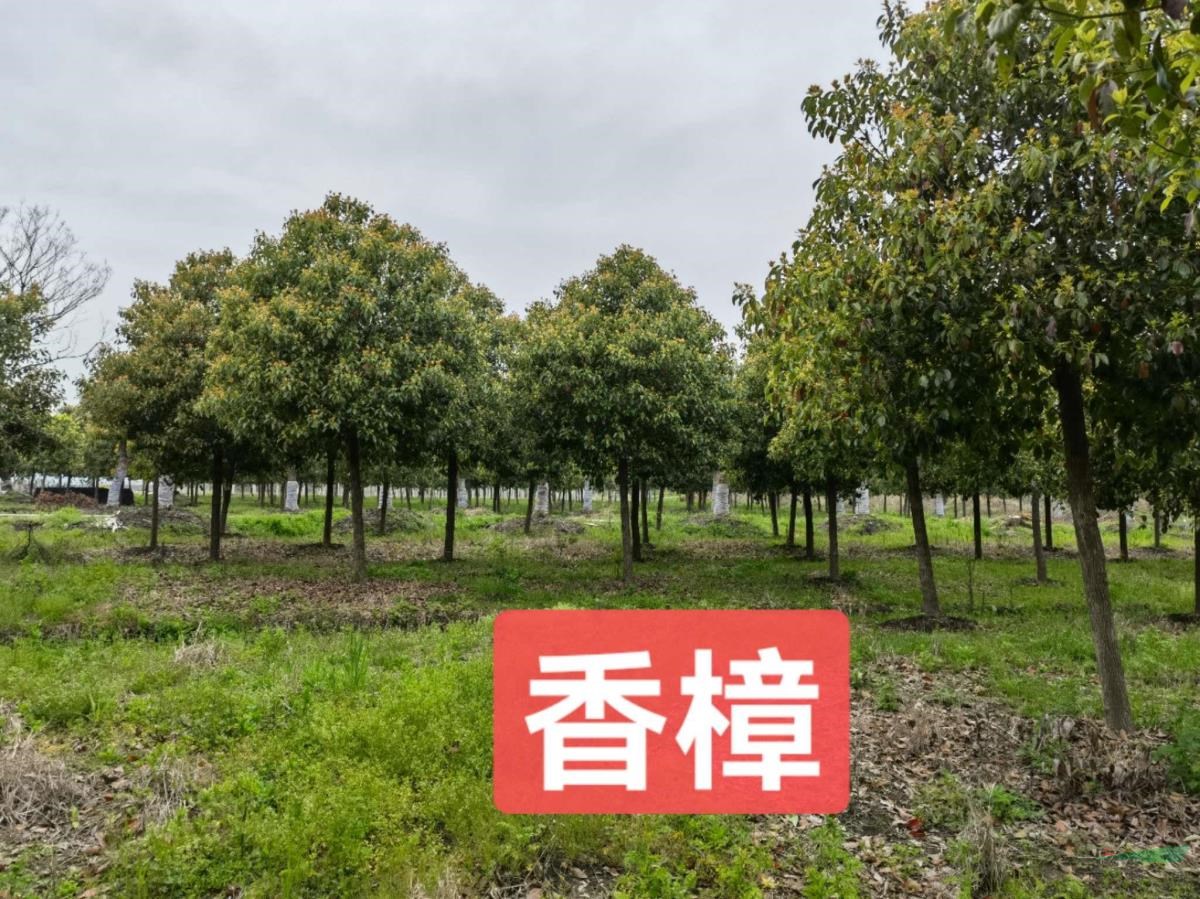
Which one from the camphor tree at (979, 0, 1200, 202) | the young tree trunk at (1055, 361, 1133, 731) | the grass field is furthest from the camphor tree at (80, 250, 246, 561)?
the camphor tree at (979, 0, 1200, 202)

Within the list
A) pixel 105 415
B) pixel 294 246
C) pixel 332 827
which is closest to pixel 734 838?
pixel 332 827

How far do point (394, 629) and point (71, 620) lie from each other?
4.59 meters

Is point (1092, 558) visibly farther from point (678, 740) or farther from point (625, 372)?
point (625, 372)

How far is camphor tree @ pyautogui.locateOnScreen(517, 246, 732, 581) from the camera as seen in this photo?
15688 millimetres

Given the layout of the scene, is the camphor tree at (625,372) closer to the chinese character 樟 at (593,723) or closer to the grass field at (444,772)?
the grass field at (444,772)

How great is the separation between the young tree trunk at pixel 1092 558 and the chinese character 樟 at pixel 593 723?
13.3ft

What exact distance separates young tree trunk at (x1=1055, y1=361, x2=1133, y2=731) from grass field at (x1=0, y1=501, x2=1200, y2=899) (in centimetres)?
44

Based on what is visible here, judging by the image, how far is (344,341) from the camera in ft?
48.6

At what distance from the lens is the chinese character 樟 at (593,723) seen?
5.41 metres

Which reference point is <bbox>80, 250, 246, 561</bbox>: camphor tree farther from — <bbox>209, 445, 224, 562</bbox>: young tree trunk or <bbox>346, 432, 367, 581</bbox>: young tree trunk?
<bbox>346, 432, 367, 581</bbox>: young tree trunk

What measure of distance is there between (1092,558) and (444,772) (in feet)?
18.9

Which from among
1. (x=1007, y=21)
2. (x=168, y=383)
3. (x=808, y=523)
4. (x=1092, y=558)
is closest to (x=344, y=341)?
(x=168, y=383)

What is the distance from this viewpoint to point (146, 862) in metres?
4.44

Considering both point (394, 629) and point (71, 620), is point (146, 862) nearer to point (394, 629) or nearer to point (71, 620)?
point (394, 629)
